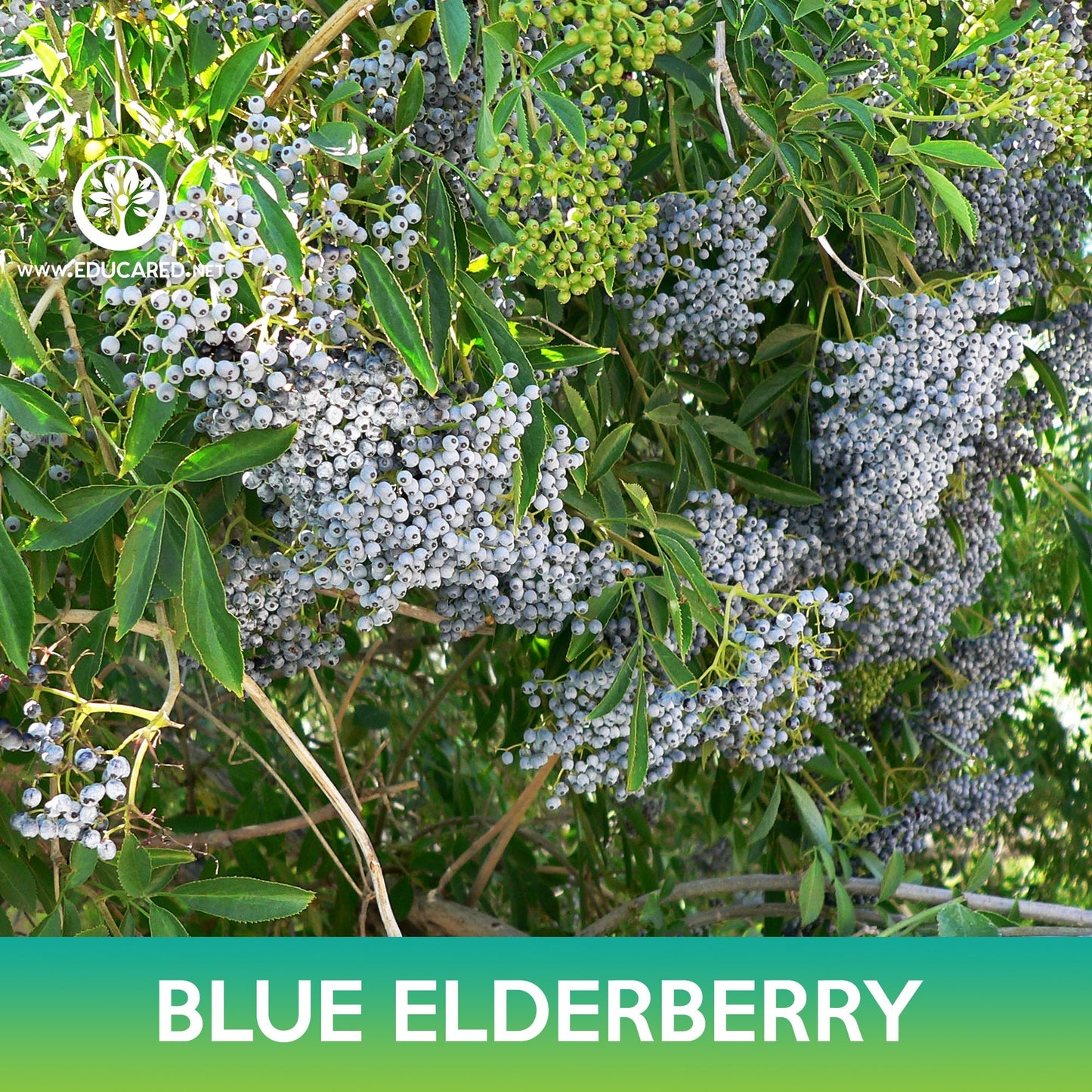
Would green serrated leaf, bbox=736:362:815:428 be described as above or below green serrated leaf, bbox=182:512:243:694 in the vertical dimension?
above

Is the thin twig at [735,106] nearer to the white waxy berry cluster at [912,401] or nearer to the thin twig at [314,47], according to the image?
the white waxy berry cluster at [912,401]

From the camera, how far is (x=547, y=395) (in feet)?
5.27

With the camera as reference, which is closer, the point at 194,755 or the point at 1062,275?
the point at 1062,275

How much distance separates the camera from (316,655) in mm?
1677

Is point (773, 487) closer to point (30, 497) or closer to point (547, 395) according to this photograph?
point (547, 395)

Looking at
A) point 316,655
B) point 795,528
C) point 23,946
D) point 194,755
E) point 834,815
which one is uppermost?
point 795,528

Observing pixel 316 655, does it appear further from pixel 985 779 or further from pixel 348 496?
pixel 985 779

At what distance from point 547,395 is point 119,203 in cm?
59

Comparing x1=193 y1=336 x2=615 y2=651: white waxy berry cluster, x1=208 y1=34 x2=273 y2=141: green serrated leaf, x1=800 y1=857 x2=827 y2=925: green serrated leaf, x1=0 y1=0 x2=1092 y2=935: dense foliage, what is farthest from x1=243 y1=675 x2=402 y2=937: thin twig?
x1=800 y1=857 x2=827 y2=925: green serrated leaf

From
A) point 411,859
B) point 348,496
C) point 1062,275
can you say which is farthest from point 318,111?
point 411,859

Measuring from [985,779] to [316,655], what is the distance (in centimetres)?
140

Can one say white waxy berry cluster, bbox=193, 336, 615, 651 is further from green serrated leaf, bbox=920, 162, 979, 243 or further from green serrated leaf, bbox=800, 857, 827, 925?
green serrated leaf, bbox=800, 857, 827, 925

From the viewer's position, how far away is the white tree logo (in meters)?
1.22

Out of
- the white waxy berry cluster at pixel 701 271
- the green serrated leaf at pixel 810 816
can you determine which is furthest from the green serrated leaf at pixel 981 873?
the white waxy berry cluster at pixel 701 271
